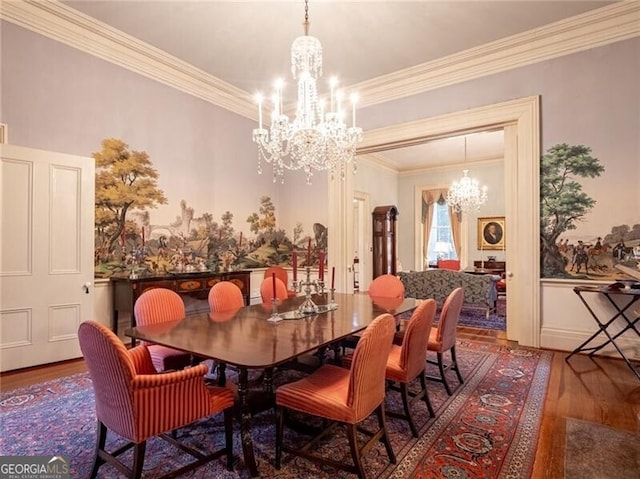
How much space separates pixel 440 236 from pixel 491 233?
51.9 inches

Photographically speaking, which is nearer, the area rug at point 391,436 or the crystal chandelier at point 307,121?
the area rug at point 391,436

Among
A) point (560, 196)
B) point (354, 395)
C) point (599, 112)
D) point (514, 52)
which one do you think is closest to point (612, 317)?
point (560, 196)

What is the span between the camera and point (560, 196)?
4.12 m

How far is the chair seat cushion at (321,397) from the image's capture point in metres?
1.85

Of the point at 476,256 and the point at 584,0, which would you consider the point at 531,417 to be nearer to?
the point at 584,0

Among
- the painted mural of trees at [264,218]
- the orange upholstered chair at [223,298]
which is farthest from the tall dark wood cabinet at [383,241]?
the orange upholstered chair at [223,298]

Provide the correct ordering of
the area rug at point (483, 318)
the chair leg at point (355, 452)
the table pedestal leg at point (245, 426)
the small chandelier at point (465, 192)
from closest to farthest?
the chair leg at point (355, 452) → the table pedestal leg at point (245, 426) → the area rug at point (483, 318) → the small chandelier at point (465, 192)

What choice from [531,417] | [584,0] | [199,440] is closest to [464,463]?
[531,417]

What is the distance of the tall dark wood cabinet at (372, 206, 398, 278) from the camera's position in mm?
8469

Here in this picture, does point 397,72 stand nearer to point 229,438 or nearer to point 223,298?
point 223,298

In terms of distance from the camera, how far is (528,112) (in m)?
4.28

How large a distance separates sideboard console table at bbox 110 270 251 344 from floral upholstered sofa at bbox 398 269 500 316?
304 centimetres

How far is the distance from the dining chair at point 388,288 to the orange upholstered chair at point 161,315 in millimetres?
2009

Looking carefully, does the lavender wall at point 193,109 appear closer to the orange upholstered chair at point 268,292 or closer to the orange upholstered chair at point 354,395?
the orange upholstered chair at point 268,292
